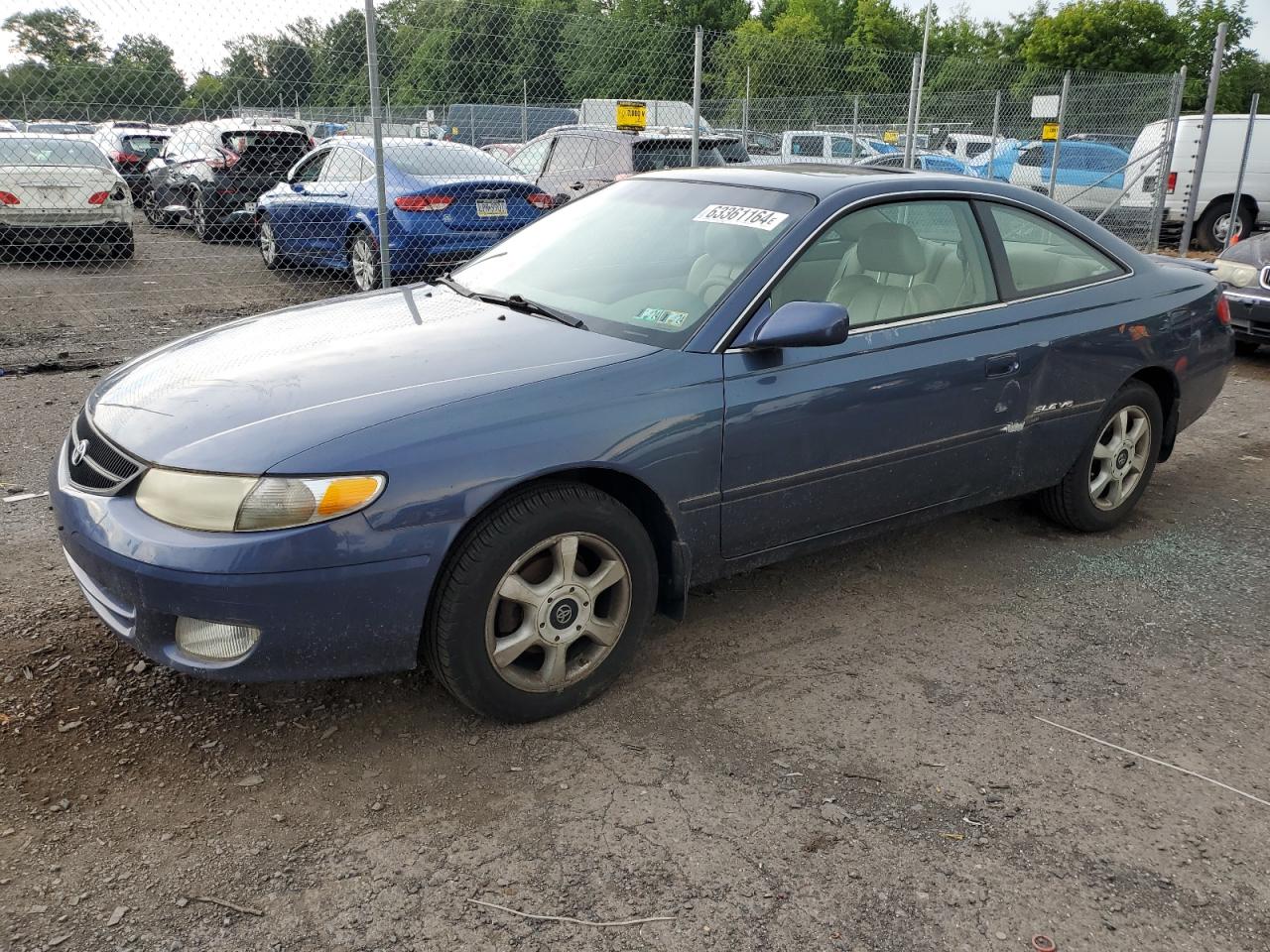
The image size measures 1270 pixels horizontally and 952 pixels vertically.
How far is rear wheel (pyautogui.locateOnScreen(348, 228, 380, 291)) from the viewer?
9.46 metres

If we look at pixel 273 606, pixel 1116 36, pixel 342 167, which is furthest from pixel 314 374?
pixel 1116 36

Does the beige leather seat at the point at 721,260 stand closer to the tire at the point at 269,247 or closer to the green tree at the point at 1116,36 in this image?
the tire at the point at 269,247

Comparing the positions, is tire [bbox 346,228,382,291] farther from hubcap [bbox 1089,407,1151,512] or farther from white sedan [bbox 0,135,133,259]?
hubcap [bbox 1089,407,1151,512]

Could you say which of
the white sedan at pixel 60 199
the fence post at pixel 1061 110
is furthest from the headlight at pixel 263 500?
the fence post at pixel 1061 110

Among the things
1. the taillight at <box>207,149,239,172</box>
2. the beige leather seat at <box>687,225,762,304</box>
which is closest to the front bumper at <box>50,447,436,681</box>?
the beige leather seat at <box>687,225,762,304</box>

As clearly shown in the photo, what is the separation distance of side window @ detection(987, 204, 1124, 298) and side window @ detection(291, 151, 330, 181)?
29.3ft

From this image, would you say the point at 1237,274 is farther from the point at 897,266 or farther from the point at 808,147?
the point at 808,147

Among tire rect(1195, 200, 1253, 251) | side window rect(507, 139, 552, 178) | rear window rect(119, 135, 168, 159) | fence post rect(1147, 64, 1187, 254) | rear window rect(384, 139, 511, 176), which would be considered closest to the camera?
rear window rect(384, 139, 511, 176)

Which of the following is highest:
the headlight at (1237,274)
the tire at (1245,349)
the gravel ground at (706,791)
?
the headlight at (1237,274)

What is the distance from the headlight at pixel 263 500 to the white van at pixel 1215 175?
14.3 m

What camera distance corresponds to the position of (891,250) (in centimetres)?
384

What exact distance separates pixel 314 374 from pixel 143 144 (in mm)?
19500

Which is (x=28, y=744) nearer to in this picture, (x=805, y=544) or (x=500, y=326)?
(x=500, y=326)

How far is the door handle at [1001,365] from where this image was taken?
154 inches
